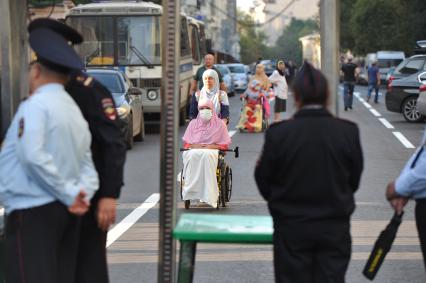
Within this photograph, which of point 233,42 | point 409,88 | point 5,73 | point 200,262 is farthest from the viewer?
point 233,42

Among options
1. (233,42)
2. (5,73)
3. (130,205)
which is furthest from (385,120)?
(233,42)

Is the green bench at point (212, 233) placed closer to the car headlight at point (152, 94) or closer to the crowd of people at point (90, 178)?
the crowd of people at point (90, 178)

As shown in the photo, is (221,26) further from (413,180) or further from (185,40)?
(413,180)

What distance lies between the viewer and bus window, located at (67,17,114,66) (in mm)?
24484

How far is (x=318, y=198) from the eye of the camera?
16.2 feet

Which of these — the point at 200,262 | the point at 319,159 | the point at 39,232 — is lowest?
the point at 200,262

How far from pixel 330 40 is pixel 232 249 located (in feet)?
15.3

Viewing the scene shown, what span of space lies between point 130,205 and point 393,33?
56291mm

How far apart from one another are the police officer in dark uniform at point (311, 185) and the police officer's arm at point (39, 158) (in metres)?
1.00

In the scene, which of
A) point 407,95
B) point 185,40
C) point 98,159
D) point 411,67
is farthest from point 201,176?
point 411,67

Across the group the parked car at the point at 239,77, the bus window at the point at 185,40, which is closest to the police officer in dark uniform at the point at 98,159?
the bus window at the point at 185,40

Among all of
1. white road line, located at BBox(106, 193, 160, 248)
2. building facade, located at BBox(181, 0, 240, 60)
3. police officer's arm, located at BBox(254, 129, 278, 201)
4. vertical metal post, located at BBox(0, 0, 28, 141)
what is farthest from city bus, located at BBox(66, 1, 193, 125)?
building facade, located at BBox(181, 0, 240, 60)

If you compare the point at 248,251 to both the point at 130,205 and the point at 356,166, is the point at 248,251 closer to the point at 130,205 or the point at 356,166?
the point at 130,205

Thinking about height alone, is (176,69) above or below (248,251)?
above
